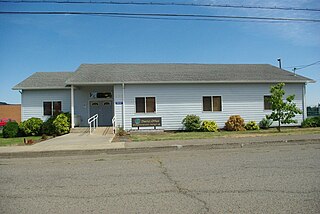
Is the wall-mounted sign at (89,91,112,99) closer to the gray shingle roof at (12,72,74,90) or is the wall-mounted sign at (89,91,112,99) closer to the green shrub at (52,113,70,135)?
the gray shingle roof at (12,72,74,90)

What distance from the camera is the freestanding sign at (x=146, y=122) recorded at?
1861cm

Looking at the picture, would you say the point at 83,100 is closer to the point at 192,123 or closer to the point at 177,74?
the point at 177,74

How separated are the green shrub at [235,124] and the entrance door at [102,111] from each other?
9403 mm

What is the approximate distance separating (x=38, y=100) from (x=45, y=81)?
1942 mm

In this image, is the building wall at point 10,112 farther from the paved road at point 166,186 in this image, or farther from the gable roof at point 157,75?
the paved road at point 166,186

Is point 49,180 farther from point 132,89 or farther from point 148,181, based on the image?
point 132,89

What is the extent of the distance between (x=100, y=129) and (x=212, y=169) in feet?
40.8

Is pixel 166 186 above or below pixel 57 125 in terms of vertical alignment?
below

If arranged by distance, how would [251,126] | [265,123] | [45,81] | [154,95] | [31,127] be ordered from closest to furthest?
[31,127], [154,95], [251,126], [265,123], [45,81]

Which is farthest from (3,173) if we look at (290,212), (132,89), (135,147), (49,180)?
(132,89)

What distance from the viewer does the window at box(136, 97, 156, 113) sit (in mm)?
19000

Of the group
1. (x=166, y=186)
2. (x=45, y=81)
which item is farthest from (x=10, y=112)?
(x=166, y=186)

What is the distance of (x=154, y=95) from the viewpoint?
62.7 ft

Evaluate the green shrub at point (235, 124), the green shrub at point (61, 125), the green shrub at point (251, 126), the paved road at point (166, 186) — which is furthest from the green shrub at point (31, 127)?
the green shrub at point (251, 126)
